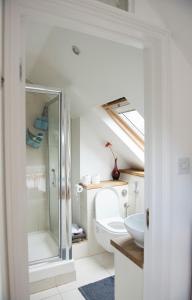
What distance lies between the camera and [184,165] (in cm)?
121

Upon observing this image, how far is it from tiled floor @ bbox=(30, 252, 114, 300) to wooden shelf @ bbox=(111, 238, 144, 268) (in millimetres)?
922

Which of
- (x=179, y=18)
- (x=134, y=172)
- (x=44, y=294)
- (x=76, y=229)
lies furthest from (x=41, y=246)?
(x=179, y=18)

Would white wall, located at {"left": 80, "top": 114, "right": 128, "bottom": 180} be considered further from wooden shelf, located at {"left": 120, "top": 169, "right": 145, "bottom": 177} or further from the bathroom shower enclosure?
the bathroom shower enclosure

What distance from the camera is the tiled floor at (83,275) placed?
6.57 ft

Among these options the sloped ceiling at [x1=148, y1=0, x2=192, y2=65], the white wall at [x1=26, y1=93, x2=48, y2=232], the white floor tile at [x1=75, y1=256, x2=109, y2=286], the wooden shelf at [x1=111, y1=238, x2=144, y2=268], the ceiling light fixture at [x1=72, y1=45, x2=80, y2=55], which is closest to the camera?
the sloped ceiling at [x1=148, y1=0, x2=192, y2=65]

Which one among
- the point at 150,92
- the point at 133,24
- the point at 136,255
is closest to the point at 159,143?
the point at 150,92

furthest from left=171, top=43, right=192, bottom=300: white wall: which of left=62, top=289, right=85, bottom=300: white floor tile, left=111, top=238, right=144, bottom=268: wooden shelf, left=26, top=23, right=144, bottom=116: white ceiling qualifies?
left=62, top=289, right=85, bottom=300: white floor tile

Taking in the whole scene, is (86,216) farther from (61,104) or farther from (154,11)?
(154,11)

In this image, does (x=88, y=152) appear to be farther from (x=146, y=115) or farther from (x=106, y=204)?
(x=146, y=115)

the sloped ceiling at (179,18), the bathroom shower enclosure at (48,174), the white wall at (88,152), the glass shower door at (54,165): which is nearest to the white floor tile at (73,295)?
the bathroom shower enclosure at (48,174)

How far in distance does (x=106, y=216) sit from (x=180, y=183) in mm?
1726

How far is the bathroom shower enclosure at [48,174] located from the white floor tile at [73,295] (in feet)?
1.12

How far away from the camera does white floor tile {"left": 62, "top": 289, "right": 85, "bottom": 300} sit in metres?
1.96

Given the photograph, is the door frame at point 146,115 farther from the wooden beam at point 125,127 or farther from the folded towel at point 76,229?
the folded towel at point 76,229
